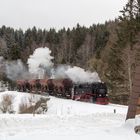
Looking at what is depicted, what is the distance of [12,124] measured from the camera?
14844 millimetres

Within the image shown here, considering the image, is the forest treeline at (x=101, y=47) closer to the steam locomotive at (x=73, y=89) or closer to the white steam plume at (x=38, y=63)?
the steam locomotive at (x=73, y=89)

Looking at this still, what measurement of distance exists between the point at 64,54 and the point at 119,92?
56.3 meters

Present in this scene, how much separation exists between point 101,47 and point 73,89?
51060mm

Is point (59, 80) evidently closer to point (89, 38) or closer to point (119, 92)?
point (119, 92)

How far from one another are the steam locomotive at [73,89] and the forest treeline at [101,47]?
3.11 meters

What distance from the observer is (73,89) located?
142 feet

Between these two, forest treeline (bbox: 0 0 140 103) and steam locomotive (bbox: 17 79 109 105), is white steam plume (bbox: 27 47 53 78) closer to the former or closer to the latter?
forest treeline (bbox: 0 0 140 103)

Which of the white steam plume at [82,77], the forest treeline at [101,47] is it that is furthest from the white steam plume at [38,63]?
the white steam plume at [82,77]

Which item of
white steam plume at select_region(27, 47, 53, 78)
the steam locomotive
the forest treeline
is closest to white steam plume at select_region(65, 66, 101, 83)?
the steam locomotive

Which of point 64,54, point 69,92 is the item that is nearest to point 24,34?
point 64,54

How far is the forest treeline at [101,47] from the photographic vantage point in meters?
49.5

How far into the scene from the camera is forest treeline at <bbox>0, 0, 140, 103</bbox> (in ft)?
162

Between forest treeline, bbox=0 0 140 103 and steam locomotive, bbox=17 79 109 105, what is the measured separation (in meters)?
3.11

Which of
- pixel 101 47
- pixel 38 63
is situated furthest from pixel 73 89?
pixel 101 47
